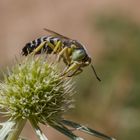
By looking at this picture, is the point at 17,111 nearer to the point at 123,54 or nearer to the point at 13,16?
the point at 123,54

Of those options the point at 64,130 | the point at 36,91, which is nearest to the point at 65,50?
the point at 36,91

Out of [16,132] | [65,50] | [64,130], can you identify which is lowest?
[64,130]

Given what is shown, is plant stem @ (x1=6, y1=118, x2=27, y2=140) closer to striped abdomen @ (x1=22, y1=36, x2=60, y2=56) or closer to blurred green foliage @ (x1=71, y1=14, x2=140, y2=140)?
striped abdomen @ (x1=22, y1=36, x2=60, y2=56)

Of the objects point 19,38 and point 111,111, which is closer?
point 111,111

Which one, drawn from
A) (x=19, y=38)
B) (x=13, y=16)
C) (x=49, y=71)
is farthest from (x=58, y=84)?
(x=13, y=16)

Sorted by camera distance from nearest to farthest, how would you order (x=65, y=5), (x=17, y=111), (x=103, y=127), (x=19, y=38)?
(x=17, y=111), (x=103, y=127), (x=19, y=38), (x=65, y=5)

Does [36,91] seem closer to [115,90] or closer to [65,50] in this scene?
[65,50]

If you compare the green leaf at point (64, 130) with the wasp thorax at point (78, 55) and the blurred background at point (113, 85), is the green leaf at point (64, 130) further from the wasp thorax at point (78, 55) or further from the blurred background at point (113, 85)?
the blurred background at point (113, 85)
